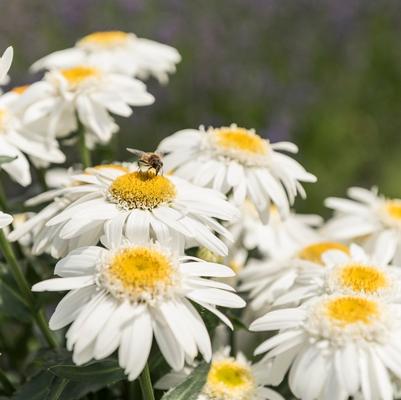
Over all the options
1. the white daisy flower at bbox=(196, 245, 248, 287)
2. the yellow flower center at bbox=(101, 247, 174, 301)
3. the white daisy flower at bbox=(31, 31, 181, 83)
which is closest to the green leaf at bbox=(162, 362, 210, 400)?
the yellow flower center at bbox=(101, 247, 174, 301)

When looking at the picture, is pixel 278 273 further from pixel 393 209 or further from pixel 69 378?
pixel 69 378

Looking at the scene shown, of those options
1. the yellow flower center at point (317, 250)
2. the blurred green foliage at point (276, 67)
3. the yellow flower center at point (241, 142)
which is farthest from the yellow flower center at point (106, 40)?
the blurred green foliage at point (276, 67)

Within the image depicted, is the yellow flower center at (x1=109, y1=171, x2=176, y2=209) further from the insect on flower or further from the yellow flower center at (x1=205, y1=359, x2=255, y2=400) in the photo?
the yellow flower center at (x1=205, y1=359, x2=255, y2=400)

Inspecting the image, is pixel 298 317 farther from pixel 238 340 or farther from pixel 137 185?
pixel 238 340

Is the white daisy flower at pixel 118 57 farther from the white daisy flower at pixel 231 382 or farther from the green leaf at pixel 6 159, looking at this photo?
the white daisy flower at pixel 231 382

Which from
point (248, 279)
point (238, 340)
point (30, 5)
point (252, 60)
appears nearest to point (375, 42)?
point (252, 60)

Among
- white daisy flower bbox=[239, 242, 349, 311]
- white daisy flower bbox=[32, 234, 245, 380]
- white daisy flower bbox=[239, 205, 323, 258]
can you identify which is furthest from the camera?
white daisy flower bbox=[239, 205, 323, 258]

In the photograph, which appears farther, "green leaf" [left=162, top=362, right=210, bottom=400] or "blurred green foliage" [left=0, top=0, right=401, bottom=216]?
"blurred green foliage" [left=0, top=0, right=401, bottom=216]
